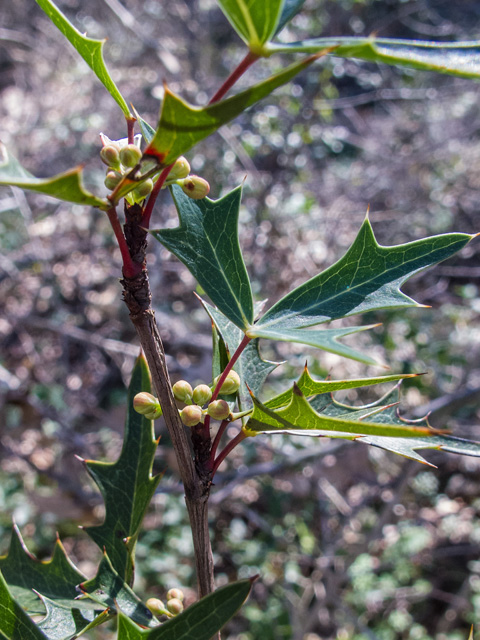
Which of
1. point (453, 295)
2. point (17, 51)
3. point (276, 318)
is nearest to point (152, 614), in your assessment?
point (276, 318)

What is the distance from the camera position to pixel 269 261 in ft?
9.57

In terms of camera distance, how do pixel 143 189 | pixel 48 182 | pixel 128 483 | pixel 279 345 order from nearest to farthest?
pixel 48 182, pixel 143 189, pixel 128 483, pixel 279 345

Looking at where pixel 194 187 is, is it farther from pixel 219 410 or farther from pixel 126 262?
pixel 219 410

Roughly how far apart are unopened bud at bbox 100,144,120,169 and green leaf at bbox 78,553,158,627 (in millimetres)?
506

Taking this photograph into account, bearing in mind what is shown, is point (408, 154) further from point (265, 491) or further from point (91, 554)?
point (91, 554)

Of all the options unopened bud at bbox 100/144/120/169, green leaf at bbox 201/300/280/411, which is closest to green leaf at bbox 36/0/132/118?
unopened bud at bbox 100/144/120/169

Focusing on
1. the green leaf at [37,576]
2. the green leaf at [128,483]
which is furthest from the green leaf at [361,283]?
the green leaf at [37,576]

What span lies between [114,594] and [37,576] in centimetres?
21

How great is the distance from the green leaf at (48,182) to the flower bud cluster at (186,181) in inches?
5.7

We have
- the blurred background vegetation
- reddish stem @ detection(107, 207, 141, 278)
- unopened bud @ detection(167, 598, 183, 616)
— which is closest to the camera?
reddish stem @ detection(107, 207, 141, 278)

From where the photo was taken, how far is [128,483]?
0.77 metres

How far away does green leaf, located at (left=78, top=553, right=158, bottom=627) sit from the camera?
2.06 ft

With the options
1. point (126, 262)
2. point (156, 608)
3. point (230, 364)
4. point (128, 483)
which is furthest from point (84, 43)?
point (156, 608)

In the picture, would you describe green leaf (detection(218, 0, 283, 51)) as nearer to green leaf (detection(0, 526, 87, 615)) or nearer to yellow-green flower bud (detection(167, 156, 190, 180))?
yellow-green flower bud (detection(167, 156, 190, 180))
